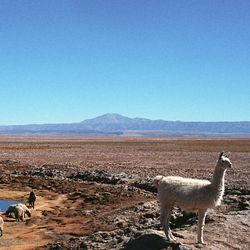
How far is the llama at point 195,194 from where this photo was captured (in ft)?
41.8

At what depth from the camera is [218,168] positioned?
1279 cm

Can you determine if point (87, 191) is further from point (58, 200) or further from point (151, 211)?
point (151, 211)

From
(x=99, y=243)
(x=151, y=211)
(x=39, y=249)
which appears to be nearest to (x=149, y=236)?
(x=99, y=243)

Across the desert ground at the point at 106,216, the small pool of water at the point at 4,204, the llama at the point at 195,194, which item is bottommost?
the small pool of water at the point at 4,204

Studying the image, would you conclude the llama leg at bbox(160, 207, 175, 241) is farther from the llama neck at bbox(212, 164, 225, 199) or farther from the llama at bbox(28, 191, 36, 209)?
the llama at bbox(28, 191, 36, 209)

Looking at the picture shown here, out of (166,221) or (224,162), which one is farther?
(166,221)

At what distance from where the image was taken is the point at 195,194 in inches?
504

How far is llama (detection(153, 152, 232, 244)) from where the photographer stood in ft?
41.8

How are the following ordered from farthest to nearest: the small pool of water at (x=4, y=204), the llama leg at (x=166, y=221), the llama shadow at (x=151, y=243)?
the small pool of water at (x=4, y=204), the llama leg at (x=166, y=221), the llama shadow at (x=151, y=243)

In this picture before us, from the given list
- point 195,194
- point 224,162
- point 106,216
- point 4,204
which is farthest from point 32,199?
point 224,162

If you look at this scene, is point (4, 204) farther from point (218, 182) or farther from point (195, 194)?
point (218, 182)

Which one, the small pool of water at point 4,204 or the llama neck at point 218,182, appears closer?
the llama neck at point 218,182

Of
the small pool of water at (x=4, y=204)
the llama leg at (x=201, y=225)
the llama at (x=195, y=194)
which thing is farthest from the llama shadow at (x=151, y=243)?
the small pool of water at (x=4, y=204)

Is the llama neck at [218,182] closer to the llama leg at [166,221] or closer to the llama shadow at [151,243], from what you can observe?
the llama leg at [166,221]
